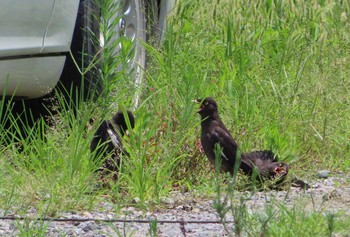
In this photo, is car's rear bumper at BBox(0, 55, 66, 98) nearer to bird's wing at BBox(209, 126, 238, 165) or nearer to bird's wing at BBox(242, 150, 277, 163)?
bird's wing at BBox(209, 126, 238, 165)

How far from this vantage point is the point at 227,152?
6.20 meters

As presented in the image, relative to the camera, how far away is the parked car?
19.5ft

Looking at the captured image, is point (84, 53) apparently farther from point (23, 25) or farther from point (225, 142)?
point (225, 142)

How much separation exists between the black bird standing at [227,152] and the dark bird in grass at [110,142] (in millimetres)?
449

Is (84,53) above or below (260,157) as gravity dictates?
above

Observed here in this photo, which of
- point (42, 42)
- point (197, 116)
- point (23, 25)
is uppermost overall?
point (23, 25)

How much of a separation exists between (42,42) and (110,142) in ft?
2.41

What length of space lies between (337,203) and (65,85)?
2096 mm

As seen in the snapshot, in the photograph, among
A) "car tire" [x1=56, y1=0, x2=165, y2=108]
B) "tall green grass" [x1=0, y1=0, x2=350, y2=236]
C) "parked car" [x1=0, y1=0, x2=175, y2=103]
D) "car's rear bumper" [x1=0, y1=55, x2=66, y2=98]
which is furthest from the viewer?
"car tire" [x1=56, y1=0, x2=165, y2=108]

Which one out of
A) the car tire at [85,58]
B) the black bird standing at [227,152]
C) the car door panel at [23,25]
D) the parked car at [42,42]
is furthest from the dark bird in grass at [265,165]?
the car door panel at [23,25]

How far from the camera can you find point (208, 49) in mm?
8094

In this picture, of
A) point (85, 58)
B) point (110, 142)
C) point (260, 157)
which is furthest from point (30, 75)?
point (260, 157)

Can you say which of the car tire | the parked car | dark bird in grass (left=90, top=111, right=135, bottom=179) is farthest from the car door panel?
dark bird in grass (left=90, top=111, right=135, bottom=179)

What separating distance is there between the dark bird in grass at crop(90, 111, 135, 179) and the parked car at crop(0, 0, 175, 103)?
493 mm
